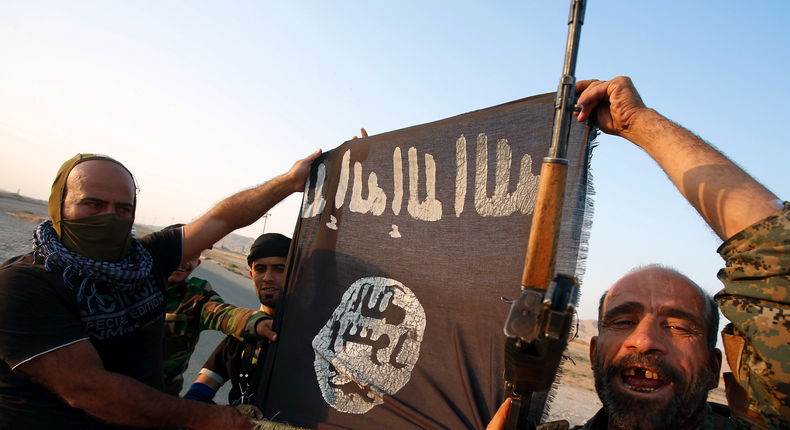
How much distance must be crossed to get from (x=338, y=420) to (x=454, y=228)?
1.34 meters

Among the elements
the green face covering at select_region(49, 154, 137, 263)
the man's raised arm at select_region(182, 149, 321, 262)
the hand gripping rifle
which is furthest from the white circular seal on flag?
the green face covering at select_region(49, 154, 137, 263)

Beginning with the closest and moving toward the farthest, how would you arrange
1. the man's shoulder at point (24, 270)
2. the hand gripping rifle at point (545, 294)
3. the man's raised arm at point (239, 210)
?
the hand gripping rifle at point (545, 294)
the man's shoulder at point (24, 270)
the man's raised arm at point (239, 210)

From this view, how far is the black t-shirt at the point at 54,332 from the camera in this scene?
2.05m

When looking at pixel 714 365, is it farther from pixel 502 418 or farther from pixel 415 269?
pixel 415 269

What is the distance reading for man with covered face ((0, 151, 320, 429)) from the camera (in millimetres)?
2070

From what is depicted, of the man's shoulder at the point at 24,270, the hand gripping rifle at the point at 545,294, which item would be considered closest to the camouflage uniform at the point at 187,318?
the man's shoulder at the point at 24,270

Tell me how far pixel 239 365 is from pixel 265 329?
0.48 m

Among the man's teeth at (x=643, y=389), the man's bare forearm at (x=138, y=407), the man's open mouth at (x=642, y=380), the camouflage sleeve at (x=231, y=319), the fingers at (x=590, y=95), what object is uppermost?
the fingers at (x=590, y=95)

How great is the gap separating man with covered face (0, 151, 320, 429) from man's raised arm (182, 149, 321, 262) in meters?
0.20

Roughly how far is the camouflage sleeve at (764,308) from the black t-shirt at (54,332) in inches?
119

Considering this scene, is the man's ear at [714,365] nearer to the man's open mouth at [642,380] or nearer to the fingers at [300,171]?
the man's open mouth at [642,380]

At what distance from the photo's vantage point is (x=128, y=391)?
212 centimetres

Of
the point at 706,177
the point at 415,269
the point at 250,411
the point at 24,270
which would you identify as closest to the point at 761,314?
the point at 706,177

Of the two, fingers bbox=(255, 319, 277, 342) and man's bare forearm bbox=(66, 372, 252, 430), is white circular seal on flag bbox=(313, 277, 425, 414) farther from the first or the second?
man's bare forearm bbox=(66, 372, 252, 430)
